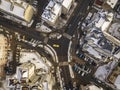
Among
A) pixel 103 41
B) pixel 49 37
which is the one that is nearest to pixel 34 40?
pixel 49 37

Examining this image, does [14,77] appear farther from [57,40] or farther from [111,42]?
[111,42]

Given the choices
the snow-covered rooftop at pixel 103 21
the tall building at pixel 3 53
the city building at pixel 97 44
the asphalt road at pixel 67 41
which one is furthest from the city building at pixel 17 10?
the snow-covered rooftop at pixel 103 21

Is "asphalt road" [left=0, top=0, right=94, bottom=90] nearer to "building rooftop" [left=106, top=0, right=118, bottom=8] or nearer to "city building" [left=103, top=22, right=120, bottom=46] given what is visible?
"building rooftop" [left=106, top=0, right=118, bottom=8]

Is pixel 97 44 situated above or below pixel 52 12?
below

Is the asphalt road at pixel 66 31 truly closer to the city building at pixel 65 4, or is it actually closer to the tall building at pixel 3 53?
the tall building at pixel 3 53

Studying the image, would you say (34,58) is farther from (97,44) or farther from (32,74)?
(97,44)

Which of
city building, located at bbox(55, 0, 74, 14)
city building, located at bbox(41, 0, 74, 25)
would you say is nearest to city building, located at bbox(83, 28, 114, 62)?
city building, located at bbox(55, 0, 74, 14)

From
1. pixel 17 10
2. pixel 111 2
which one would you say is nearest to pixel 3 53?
pixel 17 10
